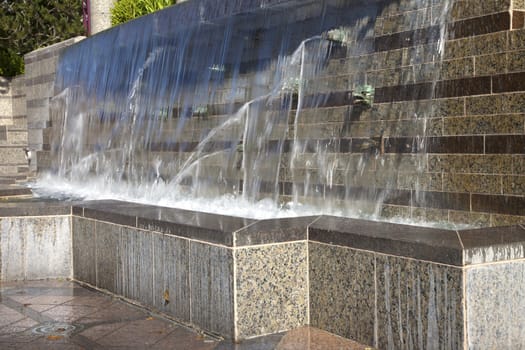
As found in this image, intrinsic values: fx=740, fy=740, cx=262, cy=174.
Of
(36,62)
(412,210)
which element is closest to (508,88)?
(412,210)

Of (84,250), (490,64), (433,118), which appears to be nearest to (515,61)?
(490,64)

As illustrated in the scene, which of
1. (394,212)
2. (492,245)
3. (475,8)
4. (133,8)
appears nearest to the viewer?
(492,245)

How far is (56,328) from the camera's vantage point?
621 centimetres

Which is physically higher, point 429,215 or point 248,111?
point 248,111

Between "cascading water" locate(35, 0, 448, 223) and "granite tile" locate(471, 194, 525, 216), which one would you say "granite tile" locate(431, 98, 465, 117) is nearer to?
"cascading water" locate(35, 0, 448, 223)

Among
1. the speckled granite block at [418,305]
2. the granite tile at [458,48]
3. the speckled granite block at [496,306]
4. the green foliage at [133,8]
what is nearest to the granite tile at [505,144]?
the granite tile at [458,48]

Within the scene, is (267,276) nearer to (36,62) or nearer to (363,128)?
(363,128)

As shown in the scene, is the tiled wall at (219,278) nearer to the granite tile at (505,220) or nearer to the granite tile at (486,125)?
the granite tile at (505,220)

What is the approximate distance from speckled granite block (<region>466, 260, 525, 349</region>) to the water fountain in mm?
12

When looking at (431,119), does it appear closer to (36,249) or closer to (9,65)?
(36,249)

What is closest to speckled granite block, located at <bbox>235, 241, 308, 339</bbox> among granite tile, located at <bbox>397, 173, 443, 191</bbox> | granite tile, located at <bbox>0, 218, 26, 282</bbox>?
granite tile, located at <bbox>397, 173, 443, 191</bbox>

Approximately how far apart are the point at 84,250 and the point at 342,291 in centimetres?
368

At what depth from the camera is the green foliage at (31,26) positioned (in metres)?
28.1

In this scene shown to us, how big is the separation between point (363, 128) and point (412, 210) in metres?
1.43
